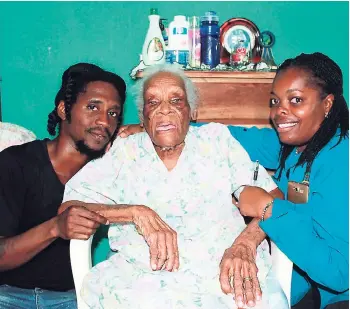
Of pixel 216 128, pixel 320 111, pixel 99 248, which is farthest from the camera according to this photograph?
pixel 99 248

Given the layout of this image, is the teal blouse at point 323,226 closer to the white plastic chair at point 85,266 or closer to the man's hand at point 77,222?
the white plastic chair at point 85,266

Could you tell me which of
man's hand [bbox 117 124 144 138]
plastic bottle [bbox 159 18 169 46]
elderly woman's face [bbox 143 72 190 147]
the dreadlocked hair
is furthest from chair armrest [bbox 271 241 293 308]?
plastic bottle [bbox 159 18 169 46]

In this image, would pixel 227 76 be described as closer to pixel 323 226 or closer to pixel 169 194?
pixel 169 194

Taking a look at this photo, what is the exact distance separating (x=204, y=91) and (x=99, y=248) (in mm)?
1262

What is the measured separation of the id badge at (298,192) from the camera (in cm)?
202

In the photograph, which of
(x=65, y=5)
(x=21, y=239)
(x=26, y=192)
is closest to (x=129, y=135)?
(x=26, y=192)

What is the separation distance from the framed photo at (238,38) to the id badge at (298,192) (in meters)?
1.03

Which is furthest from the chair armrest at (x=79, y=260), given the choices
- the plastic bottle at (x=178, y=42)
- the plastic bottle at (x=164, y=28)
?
the plastic bottle at (x=164, y=28)

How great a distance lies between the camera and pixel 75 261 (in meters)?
1.97

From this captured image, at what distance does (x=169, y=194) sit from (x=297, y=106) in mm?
658

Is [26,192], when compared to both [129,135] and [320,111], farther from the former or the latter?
[320,111]

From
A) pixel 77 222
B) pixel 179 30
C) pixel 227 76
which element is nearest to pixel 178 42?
pixel 179 30

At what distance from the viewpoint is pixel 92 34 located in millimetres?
2959

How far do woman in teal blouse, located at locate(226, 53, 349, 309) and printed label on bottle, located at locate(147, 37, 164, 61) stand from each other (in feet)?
2.79
